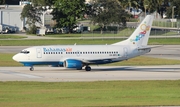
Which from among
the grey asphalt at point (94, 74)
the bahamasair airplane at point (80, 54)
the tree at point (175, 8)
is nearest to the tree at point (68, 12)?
the tree at point (175, 8)

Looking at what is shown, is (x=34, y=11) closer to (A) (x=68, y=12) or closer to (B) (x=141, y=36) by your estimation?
(A) (x=68, y=12)

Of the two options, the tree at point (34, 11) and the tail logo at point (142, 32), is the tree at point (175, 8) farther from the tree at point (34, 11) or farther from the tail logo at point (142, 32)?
the tail logo at point (142, 32)

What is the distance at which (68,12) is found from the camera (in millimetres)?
125875

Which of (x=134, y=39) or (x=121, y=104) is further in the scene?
(x=134, y=39)

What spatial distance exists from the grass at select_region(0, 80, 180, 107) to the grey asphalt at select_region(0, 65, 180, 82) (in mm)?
3659

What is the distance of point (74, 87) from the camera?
38375 millimetres

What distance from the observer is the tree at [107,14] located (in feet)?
425

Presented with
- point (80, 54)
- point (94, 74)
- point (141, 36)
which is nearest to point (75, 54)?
point (80, 54)

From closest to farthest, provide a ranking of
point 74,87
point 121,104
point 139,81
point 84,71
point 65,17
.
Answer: point 121,104 < point 74,87 < point 139,81 < point 84,71 < point 65,17

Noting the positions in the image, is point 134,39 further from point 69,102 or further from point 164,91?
point 69,102

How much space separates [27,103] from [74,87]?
8.85 m

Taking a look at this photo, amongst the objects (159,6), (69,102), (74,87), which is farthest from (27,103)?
(159,6)

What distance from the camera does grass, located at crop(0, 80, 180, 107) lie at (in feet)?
99.0

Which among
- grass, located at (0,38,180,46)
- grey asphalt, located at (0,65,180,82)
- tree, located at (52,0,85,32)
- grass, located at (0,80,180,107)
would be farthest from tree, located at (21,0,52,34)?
grass, located at (0,80,180,107)
